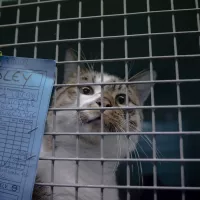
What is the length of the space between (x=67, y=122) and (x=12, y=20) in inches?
31.2

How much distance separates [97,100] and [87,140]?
26 centimetres

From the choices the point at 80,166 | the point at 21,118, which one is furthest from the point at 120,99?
the point at 21,118

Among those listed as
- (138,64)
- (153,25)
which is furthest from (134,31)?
(138,64)

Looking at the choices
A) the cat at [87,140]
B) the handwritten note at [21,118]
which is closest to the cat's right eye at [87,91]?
the cat at [87,140]

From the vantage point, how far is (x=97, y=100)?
1167 millimetres

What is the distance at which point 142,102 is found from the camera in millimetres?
1742

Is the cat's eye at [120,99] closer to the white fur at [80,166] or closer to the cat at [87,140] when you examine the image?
the cat at [87,140]

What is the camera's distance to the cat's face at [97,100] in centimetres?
119

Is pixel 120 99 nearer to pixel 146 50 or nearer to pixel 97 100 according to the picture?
pixel 97 100

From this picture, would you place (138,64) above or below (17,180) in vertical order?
above

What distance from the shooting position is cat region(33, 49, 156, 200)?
1.17 meters

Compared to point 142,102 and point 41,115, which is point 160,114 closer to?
point 142,102

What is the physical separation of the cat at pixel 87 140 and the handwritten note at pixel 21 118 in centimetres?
21

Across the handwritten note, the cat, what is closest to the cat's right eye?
the cat
